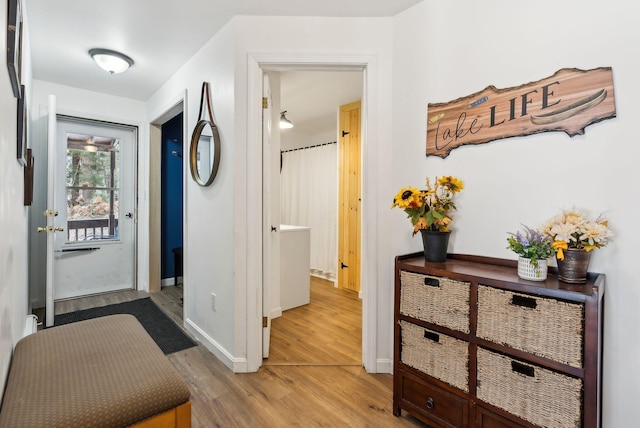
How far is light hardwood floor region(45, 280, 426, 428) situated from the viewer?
5.31ft

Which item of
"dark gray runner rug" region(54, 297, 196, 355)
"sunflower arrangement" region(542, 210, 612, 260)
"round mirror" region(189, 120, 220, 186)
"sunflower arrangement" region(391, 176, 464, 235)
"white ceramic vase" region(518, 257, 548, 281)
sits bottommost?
"dark gray runner rug" region(54, 297, 196, 355)

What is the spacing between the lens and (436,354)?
57.8 inches

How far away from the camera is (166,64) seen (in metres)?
2.78

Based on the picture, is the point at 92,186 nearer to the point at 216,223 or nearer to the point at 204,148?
the point at 204,148

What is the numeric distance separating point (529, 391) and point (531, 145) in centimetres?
107

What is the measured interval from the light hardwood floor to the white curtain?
1839 millimetres

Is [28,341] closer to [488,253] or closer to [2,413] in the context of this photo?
[2,413]

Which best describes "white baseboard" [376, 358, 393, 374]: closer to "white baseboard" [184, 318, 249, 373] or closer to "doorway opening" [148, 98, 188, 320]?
"white baseboard" [184, 318, 249, 373]

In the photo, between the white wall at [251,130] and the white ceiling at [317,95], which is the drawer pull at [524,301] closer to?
the white wall at [251,130]

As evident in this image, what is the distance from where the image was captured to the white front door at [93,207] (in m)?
3.44

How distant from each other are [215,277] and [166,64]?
198 centimetres

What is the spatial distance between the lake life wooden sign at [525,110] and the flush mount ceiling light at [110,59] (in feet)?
8.40

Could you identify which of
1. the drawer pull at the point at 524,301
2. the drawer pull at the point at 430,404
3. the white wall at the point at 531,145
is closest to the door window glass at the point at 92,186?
the white wall at the point at 531,145

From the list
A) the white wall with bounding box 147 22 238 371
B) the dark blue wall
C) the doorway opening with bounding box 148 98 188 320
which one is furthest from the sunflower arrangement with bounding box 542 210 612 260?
the dark blue wall
